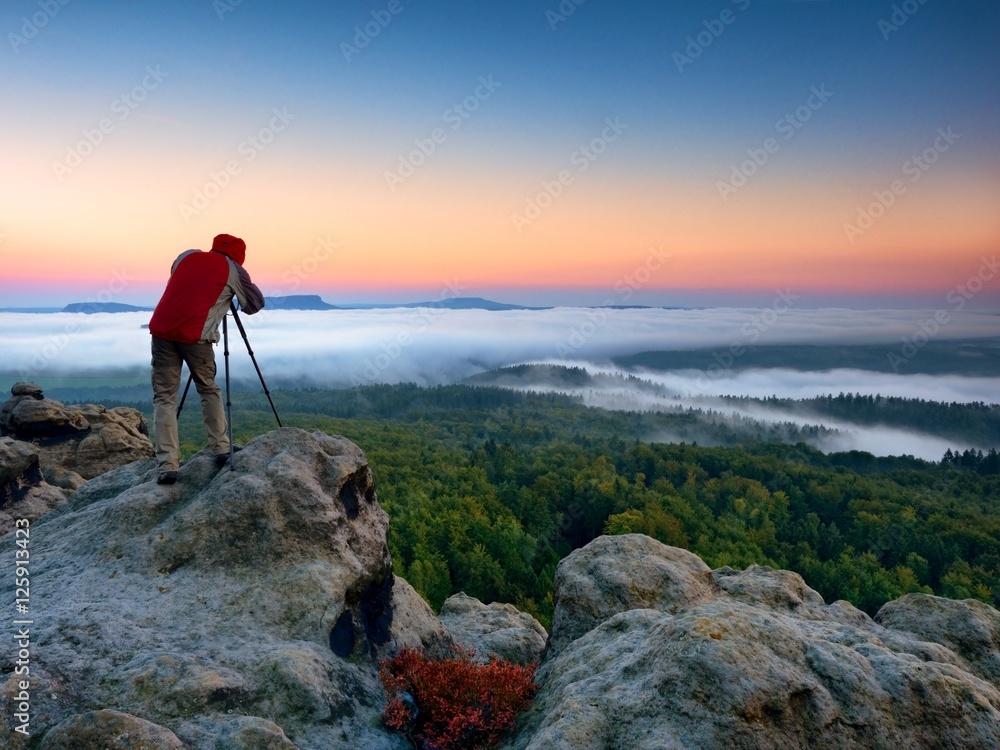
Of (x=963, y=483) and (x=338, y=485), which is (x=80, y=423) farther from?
(x=963, y=483)

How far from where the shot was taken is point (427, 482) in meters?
77.1

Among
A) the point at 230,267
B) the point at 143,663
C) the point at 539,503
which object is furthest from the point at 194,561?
the point at 539,503

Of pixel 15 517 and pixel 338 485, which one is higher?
pixel 338 485

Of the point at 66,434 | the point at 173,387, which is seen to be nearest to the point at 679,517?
the point at 66,434

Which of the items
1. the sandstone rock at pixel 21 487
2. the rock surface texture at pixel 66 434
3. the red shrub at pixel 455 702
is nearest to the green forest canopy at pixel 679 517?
the rock surface texture at pixel 66 434

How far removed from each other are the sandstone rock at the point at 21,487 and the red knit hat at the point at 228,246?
12474 millimetres

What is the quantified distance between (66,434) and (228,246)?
66.4 feet

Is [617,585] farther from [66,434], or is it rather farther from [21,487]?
[66,434]

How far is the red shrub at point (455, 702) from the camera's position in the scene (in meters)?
7.09

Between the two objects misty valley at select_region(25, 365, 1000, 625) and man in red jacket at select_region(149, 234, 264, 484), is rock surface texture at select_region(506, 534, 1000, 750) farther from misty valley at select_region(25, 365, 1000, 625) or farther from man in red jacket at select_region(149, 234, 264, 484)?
misty valley at select_region(25, 365, 1000, 625)

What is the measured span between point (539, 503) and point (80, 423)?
5611cm

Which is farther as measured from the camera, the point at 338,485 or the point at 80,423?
the point at 80,423

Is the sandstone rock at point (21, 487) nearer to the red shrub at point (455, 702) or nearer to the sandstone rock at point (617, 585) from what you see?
the red shrub at point (455, 702)

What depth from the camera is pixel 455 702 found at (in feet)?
24.7
